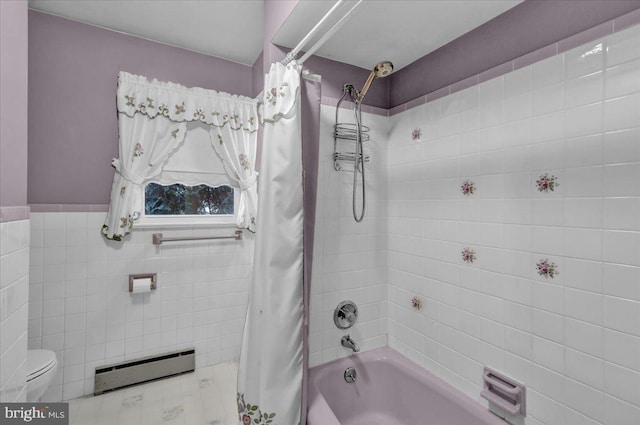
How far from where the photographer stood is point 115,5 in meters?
1.69

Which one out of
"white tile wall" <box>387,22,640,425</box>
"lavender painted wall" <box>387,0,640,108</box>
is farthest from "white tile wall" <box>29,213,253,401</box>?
"lavender painted wall" <box>387,0,640,108</box>

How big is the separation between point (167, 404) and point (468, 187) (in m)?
2.18

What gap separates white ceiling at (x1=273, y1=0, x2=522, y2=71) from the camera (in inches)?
52.7

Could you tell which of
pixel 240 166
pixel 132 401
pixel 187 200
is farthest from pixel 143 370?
pixel 240 166

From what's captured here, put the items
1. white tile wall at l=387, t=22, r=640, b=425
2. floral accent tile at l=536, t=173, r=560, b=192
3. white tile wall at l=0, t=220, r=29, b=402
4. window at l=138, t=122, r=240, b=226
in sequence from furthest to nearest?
window at l=138, t=122, r=240, b=226 → floral accent tile at l=536, t=173, r=560, b=192 → white tile wall at l=387, t=22, r=640, b=425 → white tile wall at l=0, t=220, r=29, b=402

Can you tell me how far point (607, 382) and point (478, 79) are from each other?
1388mm

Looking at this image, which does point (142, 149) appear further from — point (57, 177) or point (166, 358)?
point (166, 358)

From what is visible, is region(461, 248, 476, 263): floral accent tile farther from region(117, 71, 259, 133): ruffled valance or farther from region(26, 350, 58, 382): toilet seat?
region(26, 350, 58, 382): toilet seat

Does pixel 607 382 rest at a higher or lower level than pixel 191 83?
lower

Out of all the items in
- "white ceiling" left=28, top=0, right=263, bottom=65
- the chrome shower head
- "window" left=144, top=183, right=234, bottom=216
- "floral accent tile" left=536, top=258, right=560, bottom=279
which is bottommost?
"floral accent tile" left=536, top=258, right=560, bottom=279

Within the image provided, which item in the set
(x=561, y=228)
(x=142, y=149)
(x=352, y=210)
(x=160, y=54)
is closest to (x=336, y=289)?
(x=352, y=210)

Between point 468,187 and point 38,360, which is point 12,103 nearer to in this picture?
point 38,360

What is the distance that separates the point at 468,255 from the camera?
1.49 meters

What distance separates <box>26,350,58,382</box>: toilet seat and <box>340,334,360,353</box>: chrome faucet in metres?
1.58
